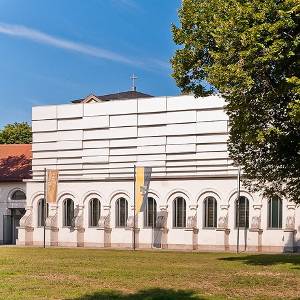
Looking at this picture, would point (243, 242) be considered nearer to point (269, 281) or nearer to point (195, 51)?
point (195, 51)

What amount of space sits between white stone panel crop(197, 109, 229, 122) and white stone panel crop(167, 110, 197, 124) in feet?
1.63

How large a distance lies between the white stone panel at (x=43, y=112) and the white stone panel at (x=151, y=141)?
900 centimetres

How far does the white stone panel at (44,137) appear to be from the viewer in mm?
63031

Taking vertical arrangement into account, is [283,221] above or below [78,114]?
below

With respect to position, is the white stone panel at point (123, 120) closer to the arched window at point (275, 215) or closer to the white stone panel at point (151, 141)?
the white stone panel at point (151, 141)

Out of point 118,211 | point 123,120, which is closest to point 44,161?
point 123,120

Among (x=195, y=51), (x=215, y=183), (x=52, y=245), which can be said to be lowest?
(x=52, y=245)

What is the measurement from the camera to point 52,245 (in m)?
60.7

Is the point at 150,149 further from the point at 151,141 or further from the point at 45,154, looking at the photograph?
the point at 45,154

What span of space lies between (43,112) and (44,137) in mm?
2273

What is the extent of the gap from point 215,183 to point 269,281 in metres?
→ 34.5

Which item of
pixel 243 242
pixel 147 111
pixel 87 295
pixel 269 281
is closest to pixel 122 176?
Answer: pixel 147 111

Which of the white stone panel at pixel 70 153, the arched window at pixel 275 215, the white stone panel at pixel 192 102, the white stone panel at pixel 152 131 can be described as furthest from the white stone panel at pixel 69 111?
the arched window at pixel 275 215

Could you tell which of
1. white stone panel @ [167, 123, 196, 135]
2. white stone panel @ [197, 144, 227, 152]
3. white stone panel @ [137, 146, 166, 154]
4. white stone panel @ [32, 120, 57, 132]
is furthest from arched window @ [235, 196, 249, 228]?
white stone panel @ [32, 120, 57, 132]
